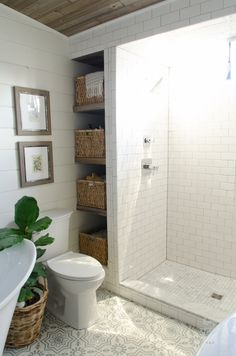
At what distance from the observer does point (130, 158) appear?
2.48 meters

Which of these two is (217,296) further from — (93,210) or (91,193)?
(91,193)

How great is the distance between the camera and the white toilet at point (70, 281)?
6.59ft

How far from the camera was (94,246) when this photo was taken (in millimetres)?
2664

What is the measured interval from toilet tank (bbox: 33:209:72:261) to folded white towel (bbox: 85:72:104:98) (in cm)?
112

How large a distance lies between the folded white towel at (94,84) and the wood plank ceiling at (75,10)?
404 millimetres

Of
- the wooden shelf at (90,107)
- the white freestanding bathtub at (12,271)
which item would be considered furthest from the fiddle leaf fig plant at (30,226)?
the wooden shelf at (90,107)

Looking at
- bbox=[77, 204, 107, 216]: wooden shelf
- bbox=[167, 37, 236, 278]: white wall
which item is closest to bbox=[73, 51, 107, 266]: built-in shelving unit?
bbox=[77, 204, 107, 216]: wooden shelf

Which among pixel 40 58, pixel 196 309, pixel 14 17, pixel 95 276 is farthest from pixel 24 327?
pixel 14 17

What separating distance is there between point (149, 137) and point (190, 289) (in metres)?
1.49

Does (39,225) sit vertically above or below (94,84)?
below

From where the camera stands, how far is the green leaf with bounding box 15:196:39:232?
79.9 inches

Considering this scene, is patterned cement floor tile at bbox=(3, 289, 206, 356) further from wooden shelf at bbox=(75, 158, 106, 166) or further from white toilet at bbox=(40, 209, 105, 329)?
wooden shelf at bbox=(75, 158, 106, 166)

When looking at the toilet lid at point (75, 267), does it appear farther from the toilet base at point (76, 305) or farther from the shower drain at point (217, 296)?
the shower drain at point (217, 296)

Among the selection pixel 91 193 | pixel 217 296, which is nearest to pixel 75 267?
pixel 91 193
